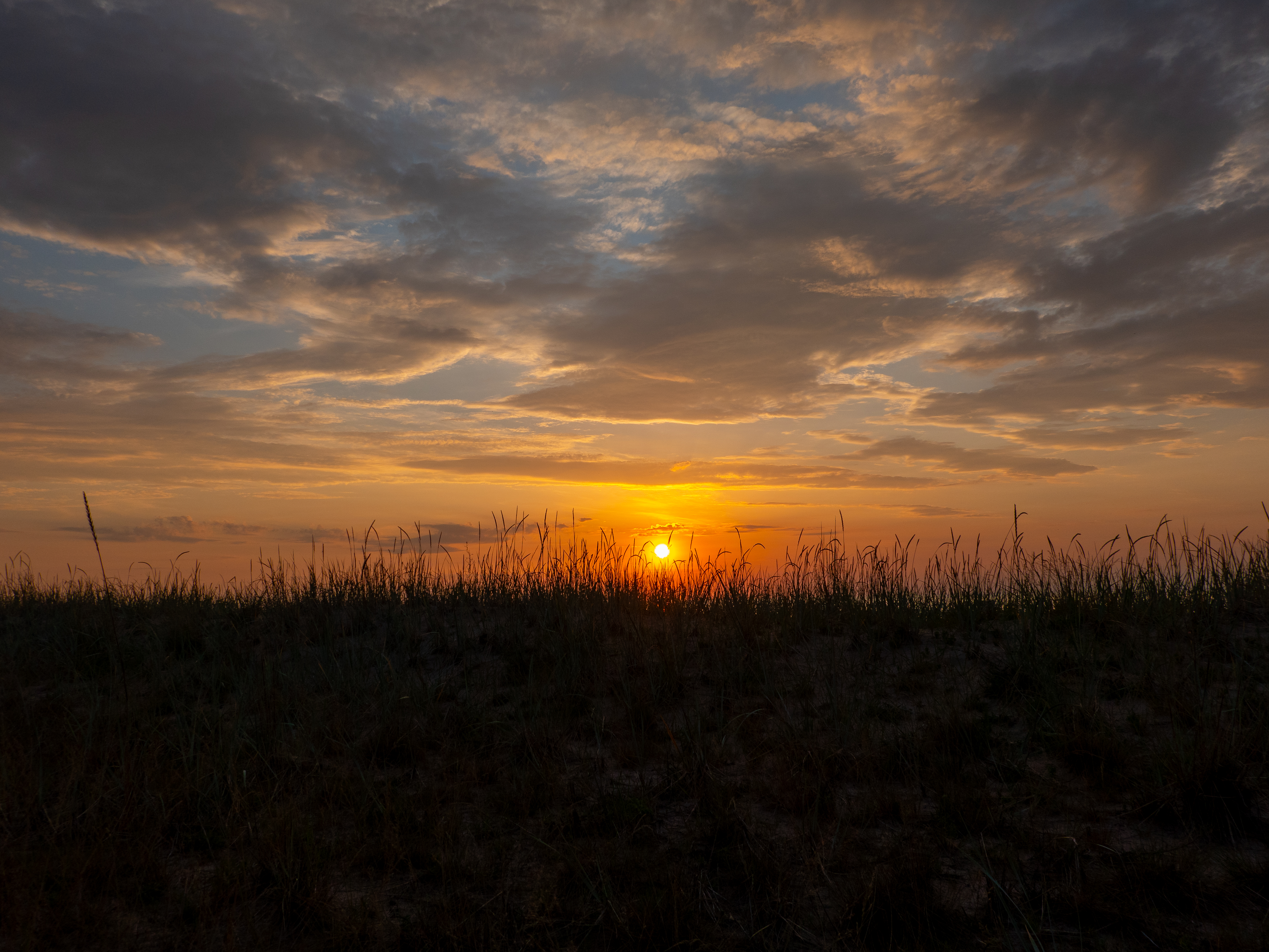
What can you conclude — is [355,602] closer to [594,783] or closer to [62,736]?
[62,736]

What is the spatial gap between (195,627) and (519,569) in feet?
13.5

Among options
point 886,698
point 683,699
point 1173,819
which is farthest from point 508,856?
point 1173,819

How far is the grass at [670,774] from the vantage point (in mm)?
4145

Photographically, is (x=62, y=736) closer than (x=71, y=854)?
No

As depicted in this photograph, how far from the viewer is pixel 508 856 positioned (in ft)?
15.5

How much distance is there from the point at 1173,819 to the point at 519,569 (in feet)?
25.1

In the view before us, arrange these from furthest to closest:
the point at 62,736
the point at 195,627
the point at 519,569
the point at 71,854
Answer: the point at 519,569
the point at 195,627
the point at 62,736
the point at 71,854

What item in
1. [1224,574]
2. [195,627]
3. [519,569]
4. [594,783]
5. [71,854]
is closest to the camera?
[71,854]

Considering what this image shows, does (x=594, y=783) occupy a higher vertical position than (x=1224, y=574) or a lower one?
lower

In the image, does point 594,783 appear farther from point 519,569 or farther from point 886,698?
point 519,569

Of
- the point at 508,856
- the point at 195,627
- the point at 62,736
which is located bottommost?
the point at 508,856

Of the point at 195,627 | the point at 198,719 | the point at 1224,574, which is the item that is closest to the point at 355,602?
the point at 195,627

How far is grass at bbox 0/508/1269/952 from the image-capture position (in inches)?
163

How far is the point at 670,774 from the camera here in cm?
558
